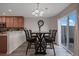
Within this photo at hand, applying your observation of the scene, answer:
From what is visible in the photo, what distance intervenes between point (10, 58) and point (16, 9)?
1.36 meters

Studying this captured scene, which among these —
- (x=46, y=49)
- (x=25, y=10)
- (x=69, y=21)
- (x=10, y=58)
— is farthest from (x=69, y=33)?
(x=10, y=58)

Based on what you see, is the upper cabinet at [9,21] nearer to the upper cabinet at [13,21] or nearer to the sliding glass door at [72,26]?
the upper cabinet at [13,21]

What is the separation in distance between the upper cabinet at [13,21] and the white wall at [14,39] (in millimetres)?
272

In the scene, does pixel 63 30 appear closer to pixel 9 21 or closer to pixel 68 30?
pixel 68 30

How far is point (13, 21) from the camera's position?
126 inches

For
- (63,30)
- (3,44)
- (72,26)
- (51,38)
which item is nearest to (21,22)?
(51,38)

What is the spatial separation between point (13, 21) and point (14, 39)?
34.4 inches

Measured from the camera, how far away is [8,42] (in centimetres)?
429

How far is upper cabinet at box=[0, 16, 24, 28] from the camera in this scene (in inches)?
119

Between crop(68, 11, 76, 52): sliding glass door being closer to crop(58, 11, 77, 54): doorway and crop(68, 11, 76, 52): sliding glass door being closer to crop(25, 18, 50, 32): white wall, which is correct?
crop(58, 11, 77, 54): doorway

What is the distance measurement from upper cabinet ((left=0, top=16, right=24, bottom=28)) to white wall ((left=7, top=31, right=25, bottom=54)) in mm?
272

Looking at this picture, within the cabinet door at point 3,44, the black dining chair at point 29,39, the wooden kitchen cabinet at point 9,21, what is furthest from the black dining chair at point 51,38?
the cabinet door at point 3,44

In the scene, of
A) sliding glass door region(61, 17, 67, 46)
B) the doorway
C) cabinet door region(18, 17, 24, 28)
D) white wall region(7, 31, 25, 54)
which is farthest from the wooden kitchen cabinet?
sliding glass door region(61, 17, 67, 46)

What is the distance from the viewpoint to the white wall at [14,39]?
3.36 meters
